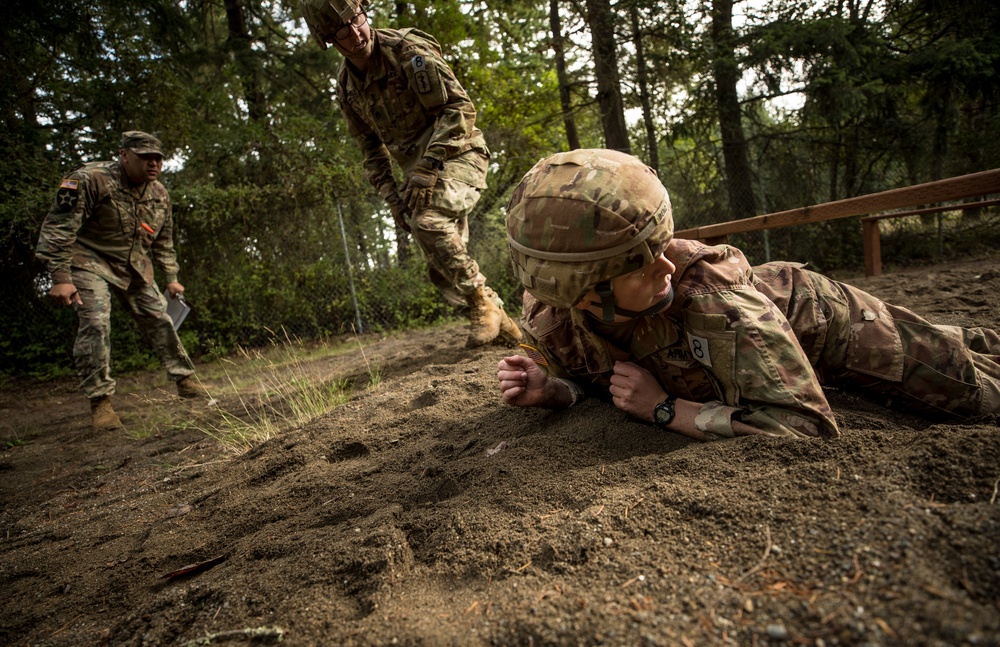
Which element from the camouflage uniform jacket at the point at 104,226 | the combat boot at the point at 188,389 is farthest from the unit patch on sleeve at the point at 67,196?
the combat boot at the point at 188,389

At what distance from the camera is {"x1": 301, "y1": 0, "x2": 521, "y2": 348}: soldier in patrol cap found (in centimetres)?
360

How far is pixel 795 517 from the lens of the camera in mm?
1153

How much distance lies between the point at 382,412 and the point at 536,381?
1.04 metres

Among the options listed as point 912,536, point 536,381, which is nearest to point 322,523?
point 536,381

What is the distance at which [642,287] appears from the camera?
4.96ft

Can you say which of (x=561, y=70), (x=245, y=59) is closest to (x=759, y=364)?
(x=561, y=70)

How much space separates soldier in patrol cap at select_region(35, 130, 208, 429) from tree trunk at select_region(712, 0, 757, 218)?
6578 mm

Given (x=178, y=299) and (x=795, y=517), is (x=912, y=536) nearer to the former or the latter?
(x=795, y=517)

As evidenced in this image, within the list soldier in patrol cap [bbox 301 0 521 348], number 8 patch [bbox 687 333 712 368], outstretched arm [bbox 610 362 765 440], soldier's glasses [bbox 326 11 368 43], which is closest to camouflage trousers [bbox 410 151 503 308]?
soldier in patrol cap [bbox 301 0 521 348]

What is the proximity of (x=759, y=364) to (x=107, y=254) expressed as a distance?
4.90 metres

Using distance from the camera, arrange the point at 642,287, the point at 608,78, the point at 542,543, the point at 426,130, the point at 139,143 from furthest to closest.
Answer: the point at 608,78
the point at 139,143
the point at 426,130
the point at 642,287
the point at 542,543

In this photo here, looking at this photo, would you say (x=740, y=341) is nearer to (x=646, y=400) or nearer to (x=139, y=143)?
(x=646, y=400)

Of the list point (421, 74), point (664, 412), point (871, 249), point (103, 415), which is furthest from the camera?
point (871, 249)

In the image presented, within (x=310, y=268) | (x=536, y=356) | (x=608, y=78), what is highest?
(x=608, y=78)
